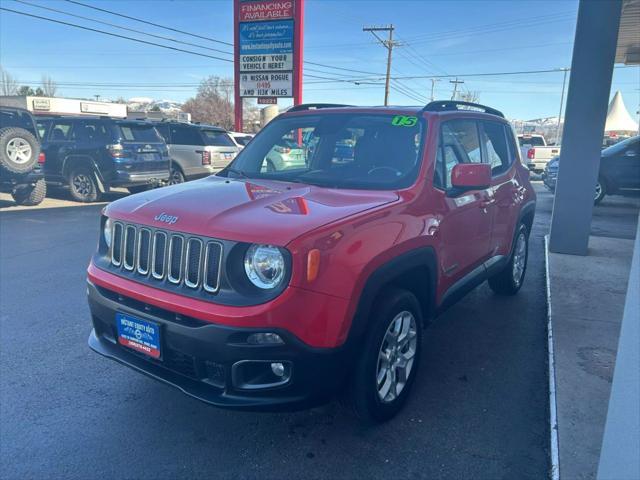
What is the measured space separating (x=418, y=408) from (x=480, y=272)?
145cm

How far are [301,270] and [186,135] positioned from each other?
11261mm

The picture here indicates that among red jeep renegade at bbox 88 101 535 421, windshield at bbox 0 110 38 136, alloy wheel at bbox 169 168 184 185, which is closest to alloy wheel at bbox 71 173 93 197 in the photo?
windshield at bbox 0 110 38 136

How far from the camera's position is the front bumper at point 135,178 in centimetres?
1058

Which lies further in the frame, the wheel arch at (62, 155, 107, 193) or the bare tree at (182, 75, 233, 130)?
the bare tree at (182, 75, 233, 130)

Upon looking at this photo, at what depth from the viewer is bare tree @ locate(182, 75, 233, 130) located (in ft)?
204

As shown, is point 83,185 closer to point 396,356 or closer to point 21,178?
point 21,178

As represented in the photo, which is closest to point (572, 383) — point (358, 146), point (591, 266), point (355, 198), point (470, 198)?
point (470, 198)

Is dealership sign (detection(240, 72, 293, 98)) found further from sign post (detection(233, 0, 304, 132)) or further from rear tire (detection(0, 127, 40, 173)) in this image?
rear tire (detection(0, 127, 40, 173))

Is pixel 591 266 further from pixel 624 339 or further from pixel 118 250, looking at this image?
pixel 118 250

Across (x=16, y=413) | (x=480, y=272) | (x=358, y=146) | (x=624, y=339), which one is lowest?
(x=16, y=413)

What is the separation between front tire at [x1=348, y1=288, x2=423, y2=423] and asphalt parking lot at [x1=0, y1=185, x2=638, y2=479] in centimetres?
19

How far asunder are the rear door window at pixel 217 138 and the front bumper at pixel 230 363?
1065cm

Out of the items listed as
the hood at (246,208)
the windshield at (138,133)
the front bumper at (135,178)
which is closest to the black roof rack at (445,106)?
the hood at (246,208)

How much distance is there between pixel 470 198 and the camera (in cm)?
373
